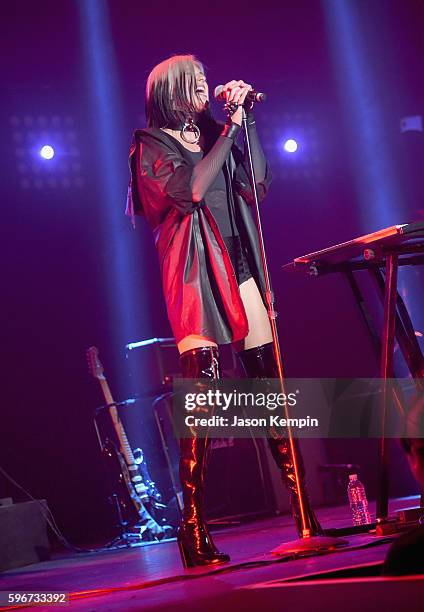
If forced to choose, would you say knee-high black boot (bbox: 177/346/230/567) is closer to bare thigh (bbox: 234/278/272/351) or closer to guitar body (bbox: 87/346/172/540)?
bare thigh (bbox: 234/278/272/351)

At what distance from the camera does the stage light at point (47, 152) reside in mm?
6652

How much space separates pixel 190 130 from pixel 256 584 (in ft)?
5.75

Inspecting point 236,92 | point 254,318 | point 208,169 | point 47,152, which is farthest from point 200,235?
point 47,152

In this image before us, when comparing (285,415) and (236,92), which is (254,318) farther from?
(236,92)

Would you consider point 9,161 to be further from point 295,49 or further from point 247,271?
point 247,271

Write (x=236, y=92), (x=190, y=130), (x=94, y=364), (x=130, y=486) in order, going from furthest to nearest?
(x=94, y=364), (x=130, y=486), (x=190, y=130), (x=236, y=92)

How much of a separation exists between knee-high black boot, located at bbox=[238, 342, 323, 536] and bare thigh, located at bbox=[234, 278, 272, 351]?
2cm

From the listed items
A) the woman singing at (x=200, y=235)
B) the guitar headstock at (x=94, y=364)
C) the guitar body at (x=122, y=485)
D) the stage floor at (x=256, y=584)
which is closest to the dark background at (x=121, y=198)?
the guitar headstock at (x=94, y=364)

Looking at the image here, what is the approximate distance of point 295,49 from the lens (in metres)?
7.26

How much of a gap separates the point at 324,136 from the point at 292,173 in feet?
1.51

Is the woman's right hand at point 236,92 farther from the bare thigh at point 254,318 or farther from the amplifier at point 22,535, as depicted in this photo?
the amplifier at point 22,535

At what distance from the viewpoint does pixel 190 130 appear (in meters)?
3.02

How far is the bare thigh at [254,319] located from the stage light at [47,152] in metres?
4.15

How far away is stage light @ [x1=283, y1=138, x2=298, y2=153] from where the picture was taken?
759cm
